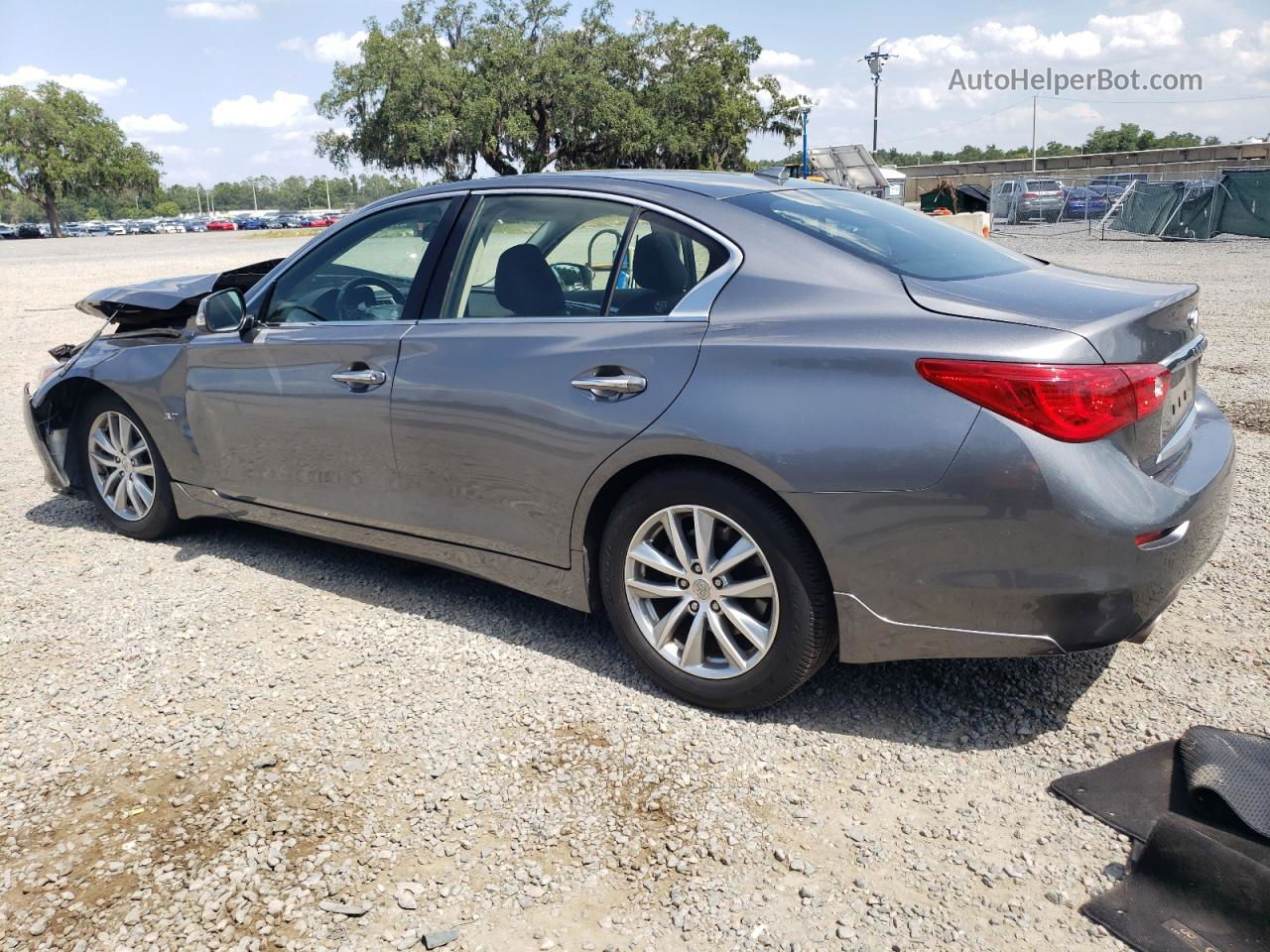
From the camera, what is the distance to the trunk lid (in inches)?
110

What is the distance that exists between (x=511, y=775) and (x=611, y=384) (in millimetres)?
1235

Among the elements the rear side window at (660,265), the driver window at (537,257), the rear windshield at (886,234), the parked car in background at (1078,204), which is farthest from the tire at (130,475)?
the parked car in background at (1078,204)

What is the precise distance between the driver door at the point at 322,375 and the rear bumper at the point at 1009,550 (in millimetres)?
1843

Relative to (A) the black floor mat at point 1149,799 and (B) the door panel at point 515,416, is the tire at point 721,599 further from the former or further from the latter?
(A) the black floor mat at point 1149,799

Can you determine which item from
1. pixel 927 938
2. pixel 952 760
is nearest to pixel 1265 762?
pixel 952 760

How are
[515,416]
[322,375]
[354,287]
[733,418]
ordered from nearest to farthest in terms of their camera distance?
[733,418]
[515,416]
[322,375]
[354,287]

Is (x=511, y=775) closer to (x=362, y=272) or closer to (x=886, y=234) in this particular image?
(x=886, y=234)

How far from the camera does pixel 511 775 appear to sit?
302cm

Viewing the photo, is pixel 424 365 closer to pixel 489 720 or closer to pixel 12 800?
pixel 489 720

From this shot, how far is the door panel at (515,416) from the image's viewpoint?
10.6ft

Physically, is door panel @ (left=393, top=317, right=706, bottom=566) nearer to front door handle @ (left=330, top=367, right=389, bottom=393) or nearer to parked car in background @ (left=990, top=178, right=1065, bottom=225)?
front door handle @ (left=330, top=367, right=389, bottom=393)

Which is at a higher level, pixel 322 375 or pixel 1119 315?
pixel 1119 315

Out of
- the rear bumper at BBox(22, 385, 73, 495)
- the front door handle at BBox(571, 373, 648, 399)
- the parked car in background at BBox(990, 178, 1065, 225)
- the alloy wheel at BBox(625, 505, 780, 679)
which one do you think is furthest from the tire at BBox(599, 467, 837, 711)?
the parked car in background at BBox(990, 178, 1065, 225)

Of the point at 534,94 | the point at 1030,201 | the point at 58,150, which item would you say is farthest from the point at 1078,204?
Answer: the point at 58,150
